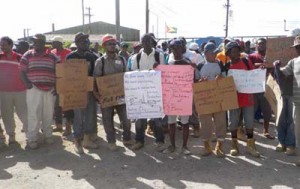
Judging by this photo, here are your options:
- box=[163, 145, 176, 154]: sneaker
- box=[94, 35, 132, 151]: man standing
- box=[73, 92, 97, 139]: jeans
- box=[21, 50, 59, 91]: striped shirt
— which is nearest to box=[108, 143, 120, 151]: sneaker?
box=[94, 35, 132, 151]: man standing

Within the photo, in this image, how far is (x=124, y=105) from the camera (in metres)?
7.06

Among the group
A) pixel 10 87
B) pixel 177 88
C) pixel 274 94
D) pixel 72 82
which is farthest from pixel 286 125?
pixel 10 87

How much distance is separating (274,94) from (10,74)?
4.90 meters

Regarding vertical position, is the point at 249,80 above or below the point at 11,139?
above

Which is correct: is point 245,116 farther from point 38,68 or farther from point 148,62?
point 38,68

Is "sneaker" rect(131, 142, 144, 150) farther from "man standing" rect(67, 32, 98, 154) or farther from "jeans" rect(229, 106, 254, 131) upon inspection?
"jeans" rect(229, 106, 254, 131)

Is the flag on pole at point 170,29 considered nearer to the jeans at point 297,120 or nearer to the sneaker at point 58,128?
the sneaker at point 58,128

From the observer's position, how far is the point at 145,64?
22.7 ft

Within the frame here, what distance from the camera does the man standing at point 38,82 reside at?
7156 millimetres

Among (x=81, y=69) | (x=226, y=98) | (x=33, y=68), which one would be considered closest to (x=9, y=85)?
(x=33, y=68)

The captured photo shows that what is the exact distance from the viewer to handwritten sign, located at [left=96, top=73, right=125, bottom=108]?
6.83 meters

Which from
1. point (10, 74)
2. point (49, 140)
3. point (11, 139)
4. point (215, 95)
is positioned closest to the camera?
point (215, 95)

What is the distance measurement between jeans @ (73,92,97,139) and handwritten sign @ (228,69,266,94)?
8.52 ft

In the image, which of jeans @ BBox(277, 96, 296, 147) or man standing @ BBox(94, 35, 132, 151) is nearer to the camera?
jeans @ BBox(277, 96, 296, 147)
